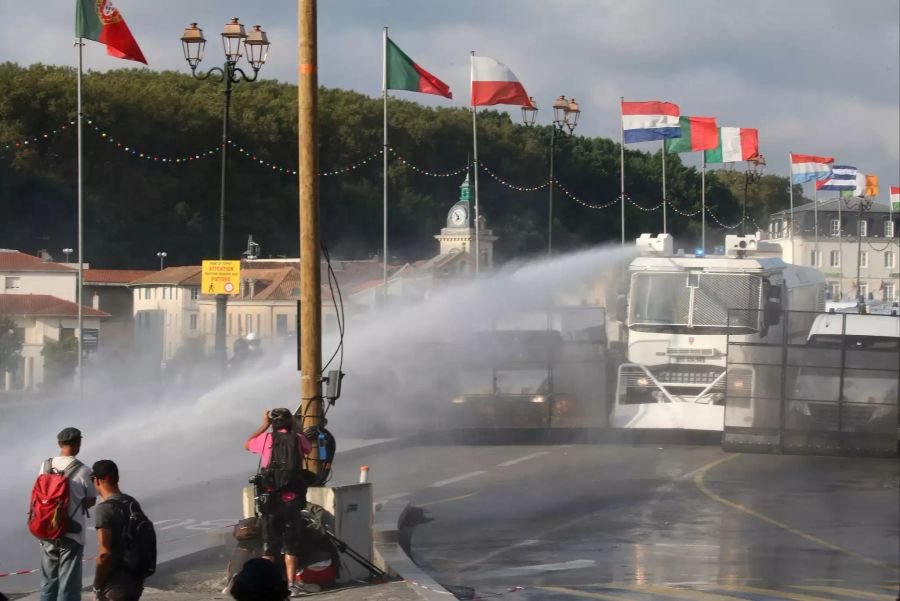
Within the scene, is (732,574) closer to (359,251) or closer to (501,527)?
(501,527)

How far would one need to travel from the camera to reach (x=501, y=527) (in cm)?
1579

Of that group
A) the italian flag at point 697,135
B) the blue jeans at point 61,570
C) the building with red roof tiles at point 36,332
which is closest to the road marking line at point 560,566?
the blue jeans at point 61,570

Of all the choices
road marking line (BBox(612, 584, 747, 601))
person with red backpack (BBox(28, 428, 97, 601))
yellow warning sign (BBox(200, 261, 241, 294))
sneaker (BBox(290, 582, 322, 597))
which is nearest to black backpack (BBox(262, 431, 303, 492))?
sneaker (BBox(290, 582, 322, 597))

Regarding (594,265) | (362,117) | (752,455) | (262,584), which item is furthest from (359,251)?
(262,584)

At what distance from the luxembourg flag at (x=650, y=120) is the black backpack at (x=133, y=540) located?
3989 cm

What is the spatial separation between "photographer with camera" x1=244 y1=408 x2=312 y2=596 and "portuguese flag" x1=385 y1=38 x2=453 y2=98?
21.6 m

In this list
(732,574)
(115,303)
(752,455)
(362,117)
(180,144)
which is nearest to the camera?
(732,574)

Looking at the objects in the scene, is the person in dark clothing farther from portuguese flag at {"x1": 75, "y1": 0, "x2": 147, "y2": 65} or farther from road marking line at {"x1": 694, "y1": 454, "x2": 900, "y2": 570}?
portuguese flag at {"x1": 75, "y1": 0, "x2": 147, "y2": 65}

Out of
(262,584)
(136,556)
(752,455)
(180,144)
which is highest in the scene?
(180,144)

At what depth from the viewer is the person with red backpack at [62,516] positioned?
→ 856cm

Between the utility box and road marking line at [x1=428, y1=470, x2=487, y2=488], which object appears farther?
road marking line at [x1=428, y1=470, x2=487, y2=488]

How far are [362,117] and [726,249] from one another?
5643 centimetres

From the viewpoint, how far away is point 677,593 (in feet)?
37.4

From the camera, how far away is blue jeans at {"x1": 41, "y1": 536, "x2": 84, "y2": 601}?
865 cm
